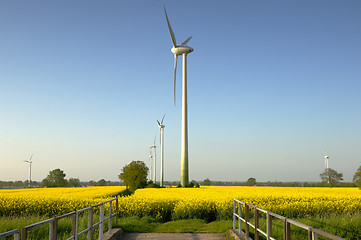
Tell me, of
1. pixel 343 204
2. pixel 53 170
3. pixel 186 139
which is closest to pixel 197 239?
pixel 343 204

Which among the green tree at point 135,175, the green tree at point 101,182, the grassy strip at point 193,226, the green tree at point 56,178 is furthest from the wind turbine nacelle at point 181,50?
the green tree at point 101,182

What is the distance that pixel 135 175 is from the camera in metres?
62.5

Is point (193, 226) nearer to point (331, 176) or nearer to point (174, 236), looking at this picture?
point (174, 236)

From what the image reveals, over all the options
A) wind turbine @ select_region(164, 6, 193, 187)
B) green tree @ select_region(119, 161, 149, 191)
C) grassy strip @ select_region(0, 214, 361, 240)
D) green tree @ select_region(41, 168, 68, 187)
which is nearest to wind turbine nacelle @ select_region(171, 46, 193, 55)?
wind turbine @ select_region(164, 6, 193, 187)

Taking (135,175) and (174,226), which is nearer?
(174,226)

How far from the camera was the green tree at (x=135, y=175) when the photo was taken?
204 feet

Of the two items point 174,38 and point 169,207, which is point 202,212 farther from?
point 174,38

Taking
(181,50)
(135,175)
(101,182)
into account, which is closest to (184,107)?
(181,50)

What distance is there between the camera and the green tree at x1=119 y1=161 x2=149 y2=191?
62.1 metres

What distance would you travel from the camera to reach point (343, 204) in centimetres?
1903

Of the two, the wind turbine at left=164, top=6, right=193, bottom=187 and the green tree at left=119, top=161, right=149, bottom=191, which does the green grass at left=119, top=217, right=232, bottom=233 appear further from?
the green tree at left=119, top=161, right=149, bottom=191

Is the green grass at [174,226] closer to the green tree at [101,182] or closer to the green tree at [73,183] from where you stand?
the green tree at [73,183]

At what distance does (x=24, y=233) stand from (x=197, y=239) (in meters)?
7.53

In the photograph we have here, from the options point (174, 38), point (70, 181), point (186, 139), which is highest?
point (174, 38)
